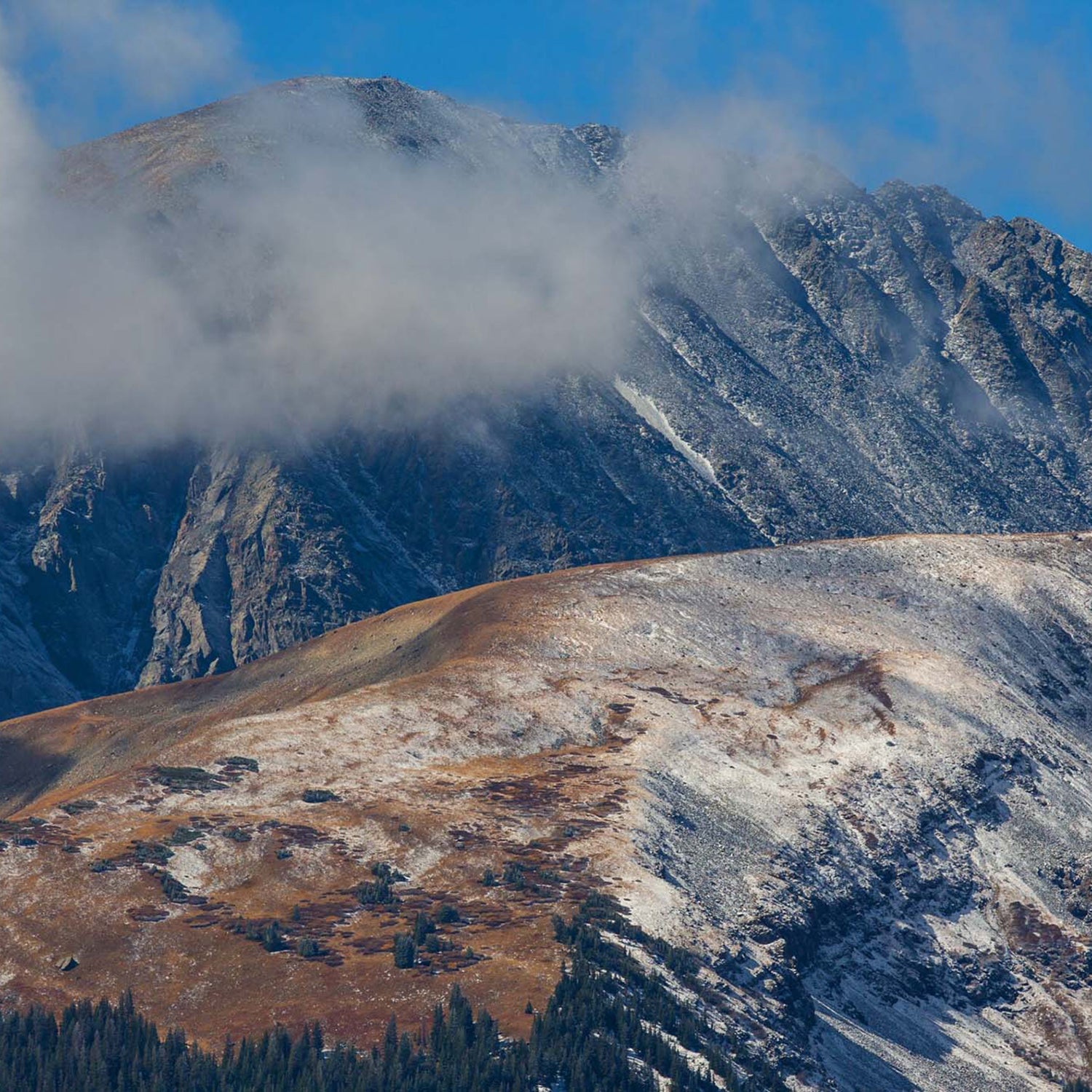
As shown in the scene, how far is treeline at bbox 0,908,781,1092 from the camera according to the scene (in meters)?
108

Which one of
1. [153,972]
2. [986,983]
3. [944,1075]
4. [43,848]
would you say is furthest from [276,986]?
[986,983]

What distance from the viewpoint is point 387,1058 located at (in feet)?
362

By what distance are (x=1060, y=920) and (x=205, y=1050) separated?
93.9m

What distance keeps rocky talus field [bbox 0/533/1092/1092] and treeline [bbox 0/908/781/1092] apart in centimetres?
290

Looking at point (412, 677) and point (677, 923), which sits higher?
point (412, 677)

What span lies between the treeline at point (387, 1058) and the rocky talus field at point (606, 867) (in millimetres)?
2903

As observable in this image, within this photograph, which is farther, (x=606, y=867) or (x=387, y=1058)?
(x=606, y=867)

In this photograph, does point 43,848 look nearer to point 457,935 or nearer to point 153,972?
point 153,972

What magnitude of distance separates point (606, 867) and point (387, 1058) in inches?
1655

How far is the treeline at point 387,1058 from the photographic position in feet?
354

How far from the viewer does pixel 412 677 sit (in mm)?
197375

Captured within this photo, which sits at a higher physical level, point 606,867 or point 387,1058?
point 606,867

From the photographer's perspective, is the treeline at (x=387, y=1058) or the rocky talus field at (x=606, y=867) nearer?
the treeline at (x=387, y=1058)

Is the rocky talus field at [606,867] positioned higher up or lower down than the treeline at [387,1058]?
higher up
